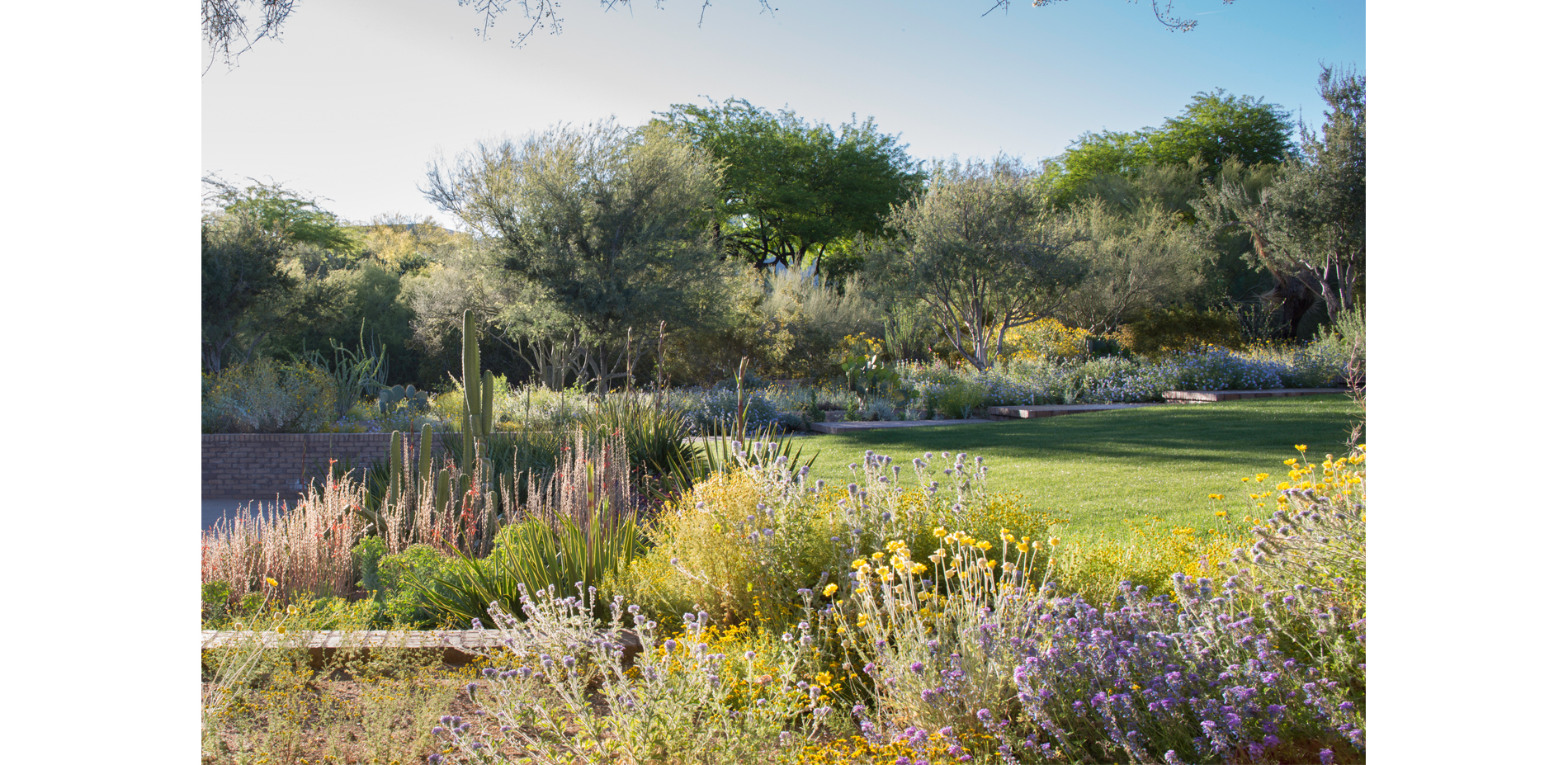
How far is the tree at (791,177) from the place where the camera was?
26.7 m

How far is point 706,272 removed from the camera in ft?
44.9

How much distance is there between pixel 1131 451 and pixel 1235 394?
233 inches

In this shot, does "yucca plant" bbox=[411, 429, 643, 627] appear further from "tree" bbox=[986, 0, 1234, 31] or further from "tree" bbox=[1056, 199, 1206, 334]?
"tree" bbox=[1056, 199, 1206, 334]

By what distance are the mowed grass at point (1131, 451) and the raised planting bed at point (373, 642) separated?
6.91 ft

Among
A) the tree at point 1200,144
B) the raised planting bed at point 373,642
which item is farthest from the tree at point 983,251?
the raised planting bed at point 373,642

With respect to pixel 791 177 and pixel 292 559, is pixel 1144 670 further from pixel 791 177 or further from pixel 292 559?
pixel 791 177

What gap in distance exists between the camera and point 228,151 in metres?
3.01

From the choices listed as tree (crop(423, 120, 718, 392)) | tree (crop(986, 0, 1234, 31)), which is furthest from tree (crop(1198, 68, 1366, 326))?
tree (crop(986, 0, 1234, 31))

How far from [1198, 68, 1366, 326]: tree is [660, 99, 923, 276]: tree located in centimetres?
1228

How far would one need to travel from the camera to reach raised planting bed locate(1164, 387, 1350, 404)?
1205cm

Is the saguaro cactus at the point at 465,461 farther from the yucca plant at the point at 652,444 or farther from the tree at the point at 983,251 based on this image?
the tree at the point at 983,251

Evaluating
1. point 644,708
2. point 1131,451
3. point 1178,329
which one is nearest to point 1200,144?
point 1178,329
